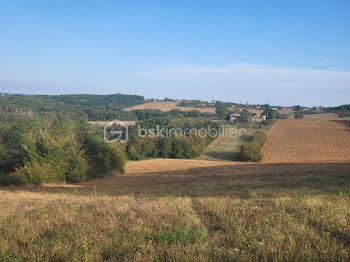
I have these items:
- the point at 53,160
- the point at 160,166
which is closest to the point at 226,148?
the point at 160,166

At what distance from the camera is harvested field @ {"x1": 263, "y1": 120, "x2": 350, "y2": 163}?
43562 millimetres

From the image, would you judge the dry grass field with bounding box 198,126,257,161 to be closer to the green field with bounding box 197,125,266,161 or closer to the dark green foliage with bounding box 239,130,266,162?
the green field with bounding box 197,125,266,161

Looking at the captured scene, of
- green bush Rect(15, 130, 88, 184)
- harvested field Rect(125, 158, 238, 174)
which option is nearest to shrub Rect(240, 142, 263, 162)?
harvested field Rect(125, 158, 238, 174)

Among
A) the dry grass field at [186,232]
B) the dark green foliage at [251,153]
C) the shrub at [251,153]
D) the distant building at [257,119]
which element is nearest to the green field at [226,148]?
the dark green foliage at [251,153]

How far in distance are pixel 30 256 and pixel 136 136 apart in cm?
6349

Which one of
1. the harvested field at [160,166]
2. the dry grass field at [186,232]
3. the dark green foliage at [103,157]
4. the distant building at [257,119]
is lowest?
the harvested field at [160,166]

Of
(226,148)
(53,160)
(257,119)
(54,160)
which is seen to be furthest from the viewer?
(257,119)

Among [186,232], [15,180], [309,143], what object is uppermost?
[186,232]

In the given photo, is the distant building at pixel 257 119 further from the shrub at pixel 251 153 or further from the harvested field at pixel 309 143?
the shrub at pixel 251 153

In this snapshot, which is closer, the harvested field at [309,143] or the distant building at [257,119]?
the harvested field at [309,143]

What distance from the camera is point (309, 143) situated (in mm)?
52281

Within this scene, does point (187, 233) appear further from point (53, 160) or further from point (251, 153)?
point (251, 153)

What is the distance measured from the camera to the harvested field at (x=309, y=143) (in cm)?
4356

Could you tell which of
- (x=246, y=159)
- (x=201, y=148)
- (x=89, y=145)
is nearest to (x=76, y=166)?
(x=89, y=145)
